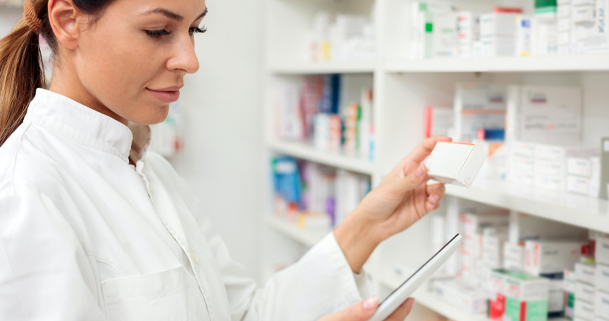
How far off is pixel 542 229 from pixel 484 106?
0.38 metres

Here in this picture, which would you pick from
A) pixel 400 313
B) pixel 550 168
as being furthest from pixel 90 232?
pixel 550 168

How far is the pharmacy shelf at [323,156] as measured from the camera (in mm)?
1861

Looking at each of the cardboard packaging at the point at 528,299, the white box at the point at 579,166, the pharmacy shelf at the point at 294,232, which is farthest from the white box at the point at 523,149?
the pharmacy shelf at the point at 294,232

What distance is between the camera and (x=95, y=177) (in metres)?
0.89

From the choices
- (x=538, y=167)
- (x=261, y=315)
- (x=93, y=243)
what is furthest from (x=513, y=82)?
(x=93, y=243)

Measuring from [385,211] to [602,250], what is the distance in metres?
0.51

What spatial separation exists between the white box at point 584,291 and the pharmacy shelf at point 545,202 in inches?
7.7

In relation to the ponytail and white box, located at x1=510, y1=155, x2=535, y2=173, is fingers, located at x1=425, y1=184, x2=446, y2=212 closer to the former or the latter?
white box, located at x1=510, y1=155, x2=535, y2=173

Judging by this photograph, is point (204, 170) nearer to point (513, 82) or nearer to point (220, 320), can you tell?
point (513, 82)

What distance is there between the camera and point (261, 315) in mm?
1214

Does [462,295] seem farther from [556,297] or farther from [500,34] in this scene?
[500,34]

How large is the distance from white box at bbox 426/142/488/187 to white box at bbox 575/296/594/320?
0.49 metres

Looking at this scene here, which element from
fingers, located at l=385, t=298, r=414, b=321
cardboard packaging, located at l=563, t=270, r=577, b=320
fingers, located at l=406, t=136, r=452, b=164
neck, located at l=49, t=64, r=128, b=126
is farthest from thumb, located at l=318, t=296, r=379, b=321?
cardboard packaging, located at l=563, t=270, r=577, b=320

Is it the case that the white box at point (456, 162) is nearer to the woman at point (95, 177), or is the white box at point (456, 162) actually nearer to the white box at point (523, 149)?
the woman at point (95, 177)
